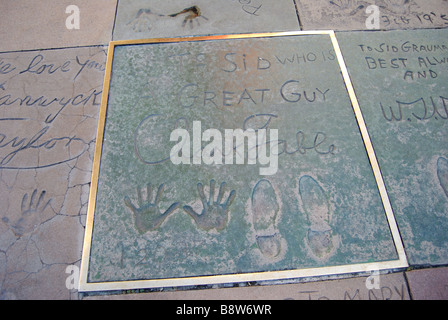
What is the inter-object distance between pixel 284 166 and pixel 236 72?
0.68 m

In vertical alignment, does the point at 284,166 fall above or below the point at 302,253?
above

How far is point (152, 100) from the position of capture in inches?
65.2

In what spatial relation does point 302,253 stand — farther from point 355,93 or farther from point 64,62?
point 64,62

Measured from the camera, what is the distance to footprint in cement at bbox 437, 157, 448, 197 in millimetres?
1442

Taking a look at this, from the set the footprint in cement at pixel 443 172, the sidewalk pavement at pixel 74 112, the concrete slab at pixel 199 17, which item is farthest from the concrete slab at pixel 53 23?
the footprint in cement at pixel 443 172

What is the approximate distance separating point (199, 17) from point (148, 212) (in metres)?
1.42

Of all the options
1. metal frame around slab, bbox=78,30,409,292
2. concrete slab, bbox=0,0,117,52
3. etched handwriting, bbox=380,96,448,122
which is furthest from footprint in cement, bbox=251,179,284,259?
concrete slab, bbox=0,0,117,52

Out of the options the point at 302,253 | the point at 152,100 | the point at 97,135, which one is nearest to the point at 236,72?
the point at 152,100

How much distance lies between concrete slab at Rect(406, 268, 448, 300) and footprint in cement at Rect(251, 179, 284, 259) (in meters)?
0.61
